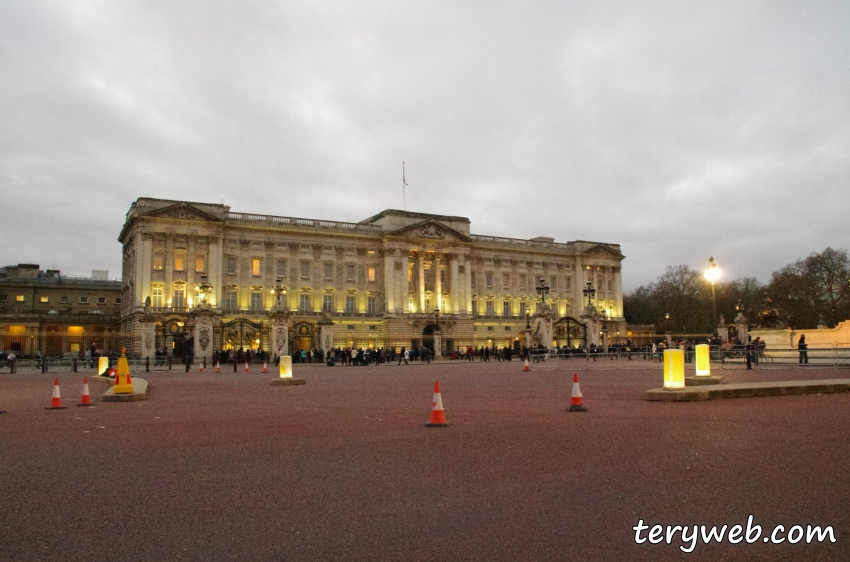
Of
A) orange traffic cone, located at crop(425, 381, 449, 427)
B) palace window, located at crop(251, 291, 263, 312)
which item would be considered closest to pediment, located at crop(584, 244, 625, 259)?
palace window, located at crop(251, 291, 263, 312)

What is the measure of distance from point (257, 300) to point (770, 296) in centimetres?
6354

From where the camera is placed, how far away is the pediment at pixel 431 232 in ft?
258

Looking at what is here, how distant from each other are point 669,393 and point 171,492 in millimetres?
11161

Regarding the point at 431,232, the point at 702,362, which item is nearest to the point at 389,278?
the point at 431,232

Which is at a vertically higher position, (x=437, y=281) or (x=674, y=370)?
(x=437, y=281)

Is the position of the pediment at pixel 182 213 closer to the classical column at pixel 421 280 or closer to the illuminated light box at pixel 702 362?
the classical column at pixel 421 280

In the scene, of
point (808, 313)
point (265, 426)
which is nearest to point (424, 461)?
point (265, 426)

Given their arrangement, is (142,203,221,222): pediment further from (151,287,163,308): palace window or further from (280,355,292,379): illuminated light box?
(280,355,292,379): illuminated light box

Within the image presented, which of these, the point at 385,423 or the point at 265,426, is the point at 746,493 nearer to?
the point at 385,423

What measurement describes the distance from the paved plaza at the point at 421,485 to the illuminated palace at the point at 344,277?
1806 inches

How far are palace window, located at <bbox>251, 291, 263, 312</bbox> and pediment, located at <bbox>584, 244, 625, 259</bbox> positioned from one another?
4626 cm

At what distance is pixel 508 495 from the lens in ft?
20.2

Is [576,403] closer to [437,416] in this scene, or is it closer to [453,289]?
[437,416]

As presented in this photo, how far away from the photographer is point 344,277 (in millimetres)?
77000
